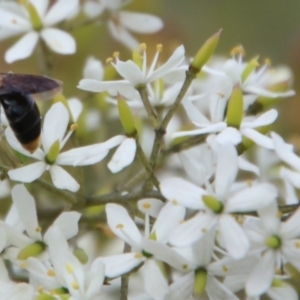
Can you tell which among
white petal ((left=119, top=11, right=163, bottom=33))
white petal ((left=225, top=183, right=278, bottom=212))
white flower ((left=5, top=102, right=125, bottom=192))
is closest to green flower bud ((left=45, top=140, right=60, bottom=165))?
white flower ((left=5, top=102, right=125, bottom=192))

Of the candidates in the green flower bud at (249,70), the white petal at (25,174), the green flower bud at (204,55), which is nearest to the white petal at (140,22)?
the green flower bud at (249,70)

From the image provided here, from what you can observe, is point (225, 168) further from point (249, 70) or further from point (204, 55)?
point (249, 70)

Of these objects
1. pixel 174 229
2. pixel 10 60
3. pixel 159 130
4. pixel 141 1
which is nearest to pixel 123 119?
pixel 159 130

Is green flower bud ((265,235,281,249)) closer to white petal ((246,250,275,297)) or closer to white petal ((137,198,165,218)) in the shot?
white petal ((246,250,275,297))

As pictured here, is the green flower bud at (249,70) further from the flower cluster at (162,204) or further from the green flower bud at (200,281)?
the green flower bud at (200,281)

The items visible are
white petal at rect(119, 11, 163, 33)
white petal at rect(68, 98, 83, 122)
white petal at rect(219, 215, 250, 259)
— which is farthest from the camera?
white petal at rect(119, 11, 163, 33)
